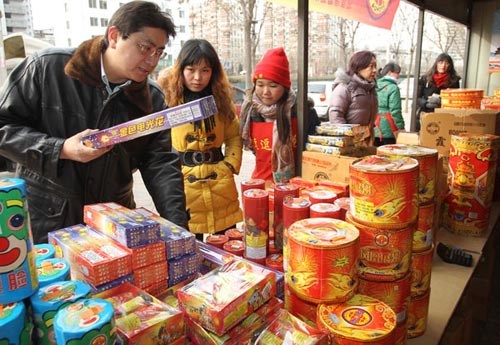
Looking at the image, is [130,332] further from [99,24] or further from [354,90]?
[99,24]

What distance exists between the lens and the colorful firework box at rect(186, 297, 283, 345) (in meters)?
0.83

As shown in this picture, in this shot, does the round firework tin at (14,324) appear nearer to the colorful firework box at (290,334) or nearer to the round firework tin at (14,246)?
the round firework tin at (14,246)

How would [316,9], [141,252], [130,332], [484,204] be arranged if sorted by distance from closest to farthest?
1. [130,332]
2. [141,252]
3. [484,204]
4. [316,9]

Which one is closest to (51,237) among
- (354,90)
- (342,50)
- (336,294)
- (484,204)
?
(336,294)

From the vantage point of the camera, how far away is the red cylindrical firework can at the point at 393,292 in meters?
1.13

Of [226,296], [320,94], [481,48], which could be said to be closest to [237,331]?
[226,296]

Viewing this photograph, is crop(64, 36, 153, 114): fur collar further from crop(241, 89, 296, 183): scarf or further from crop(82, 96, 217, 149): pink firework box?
crop(241, 89, 296, 183): scarf

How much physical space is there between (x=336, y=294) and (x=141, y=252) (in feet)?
1.58

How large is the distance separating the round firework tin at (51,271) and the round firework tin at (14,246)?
0.07 meters

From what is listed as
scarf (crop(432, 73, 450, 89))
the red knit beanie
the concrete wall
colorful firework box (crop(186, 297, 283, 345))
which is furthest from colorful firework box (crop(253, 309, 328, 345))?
the concrete wall

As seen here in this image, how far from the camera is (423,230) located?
55.7 inches

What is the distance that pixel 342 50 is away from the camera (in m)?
16.4

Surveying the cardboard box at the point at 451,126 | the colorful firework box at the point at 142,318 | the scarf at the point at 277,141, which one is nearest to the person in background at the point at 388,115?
the cardboard box at the point at 451,126

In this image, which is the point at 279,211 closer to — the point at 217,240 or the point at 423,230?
the point at 217,240
